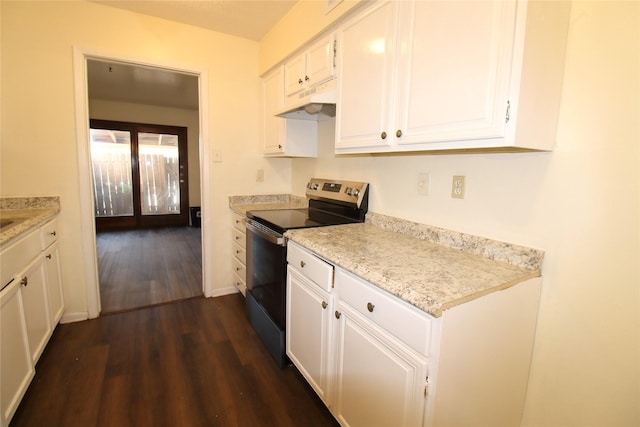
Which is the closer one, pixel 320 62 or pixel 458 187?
pixel 458 187

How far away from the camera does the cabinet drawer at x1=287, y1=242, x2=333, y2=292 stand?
1.34 meters

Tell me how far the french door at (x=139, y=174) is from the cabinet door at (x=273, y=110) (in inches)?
162

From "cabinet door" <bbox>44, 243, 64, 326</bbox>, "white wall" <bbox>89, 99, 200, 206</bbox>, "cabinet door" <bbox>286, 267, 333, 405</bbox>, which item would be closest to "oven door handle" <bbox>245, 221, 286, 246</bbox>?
Result: "cabinet door" <bbox>286, 267, 333, 405</bbox>

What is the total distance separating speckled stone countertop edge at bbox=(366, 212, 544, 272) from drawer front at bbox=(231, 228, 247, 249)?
4.06ft

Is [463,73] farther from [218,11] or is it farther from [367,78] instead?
[218,11]

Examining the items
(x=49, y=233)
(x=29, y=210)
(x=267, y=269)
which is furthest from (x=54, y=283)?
(x=267, y=269)

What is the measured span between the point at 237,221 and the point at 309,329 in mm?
1420

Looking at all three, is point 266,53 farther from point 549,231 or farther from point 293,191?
point 549,231

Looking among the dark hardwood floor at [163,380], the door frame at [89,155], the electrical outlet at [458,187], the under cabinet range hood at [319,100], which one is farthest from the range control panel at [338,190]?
the dark hardwood floor at [163,380]

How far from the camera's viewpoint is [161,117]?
5859 mm

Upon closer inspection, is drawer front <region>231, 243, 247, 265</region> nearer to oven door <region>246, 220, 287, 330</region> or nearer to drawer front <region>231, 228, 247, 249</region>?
drawer front <region>231, 228, 247, 249</region>

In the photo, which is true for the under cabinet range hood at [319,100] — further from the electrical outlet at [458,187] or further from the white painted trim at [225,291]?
the white painted trim at [225,291]

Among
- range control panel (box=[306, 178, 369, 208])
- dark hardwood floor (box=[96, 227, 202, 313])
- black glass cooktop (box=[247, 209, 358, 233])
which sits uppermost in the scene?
range control panel (box=[306, 178, 369, 208])

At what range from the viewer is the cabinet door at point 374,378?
3.11 feet
